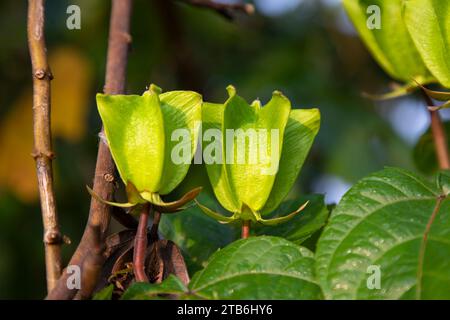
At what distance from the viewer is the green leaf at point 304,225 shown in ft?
1.93

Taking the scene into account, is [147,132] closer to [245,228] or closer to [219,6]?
[245,228]

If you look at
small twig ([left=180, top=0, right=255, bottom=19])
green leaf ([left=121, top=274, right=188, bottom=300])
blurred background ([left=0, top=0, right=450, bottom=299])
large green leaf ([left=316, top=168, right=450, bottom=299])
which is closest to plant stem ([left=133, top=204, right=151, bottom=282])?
green leaf ([left=121, top=274, right=188, bottom=300])

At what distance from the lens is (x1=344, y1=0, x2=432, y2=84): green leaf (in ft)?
2.03

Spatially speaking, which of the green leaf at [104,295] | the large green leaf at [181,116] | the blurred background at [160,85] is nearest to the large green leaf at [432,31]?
the large green leaf at [181,116]

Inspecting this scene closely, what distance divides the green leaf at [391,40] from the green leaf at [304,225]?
14 centimetres

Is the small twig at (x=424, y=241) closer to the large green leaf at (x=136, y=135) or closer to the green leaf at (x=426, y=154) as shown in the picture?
the large green leaf at (x=136, y=135)

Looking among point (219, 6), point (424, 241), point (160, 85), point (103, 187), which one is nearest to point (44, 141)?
point (103, 187)

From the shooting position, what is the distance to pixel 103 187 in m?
0.50

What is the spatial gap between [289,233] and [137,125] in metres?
0.18

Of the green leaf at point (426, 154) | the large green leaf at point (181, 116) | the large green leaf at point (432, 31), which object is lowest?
the green leaf at point (426, 154)

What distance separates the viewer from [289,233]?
0.60 meters

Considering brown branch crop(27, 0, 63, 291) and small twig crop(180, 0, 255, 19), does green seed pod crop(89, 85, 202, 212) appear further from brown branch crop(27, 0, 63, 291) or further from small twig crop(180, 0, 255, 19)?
small twig crop(180, 0, 255, 19)
